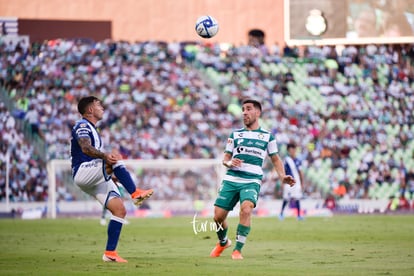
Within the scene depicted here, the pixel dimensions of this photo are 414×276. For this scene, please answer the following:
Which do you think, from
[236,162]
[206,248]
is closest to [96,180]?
[236,162]

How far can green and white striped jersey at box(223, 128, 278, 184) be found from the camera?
14.3 m

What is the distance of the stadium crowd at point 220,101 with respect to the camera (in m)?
33.6

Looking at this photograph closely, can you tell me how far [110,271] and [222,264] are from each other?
1875mm

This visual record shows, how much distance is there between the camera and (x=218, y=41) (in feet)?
134

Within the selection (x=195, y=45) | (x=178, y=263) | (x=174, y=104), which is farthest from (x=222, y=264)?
(x=195, y=45)

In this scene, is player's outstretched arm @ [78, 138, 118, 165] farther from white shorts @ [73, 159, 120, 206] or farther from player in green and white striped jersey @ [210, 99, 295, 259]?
player in green and white striped jersey @ [210, 99, 295, 259]

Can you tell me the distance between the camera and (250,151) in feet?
47.0

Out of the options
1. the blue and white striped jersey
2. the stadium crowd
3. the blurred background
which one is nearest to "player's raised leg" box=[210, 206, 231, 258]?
the blue and white striped jersey

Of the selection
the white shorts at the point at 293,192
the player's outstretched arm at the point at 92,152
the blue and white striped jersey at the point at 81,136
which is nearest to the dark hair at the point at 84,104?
the blue and white striped jersey at the point at 81,136

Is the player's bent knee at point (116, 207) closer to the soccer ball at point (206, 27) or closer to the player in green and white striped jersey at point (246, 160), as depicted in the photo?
the player in green and white striped jersey at point (246, 160)

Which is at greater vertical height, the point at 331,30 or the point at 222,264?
the point at 331,30

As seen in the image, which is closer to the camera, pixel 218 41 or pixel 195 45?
pixel 195 45

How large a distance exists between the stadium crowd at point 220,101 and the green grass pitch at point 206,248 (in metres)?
6.91

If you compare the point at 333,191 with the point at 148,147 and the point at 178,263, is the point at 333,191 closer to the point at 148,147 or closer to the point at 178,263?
the point at 148,147
